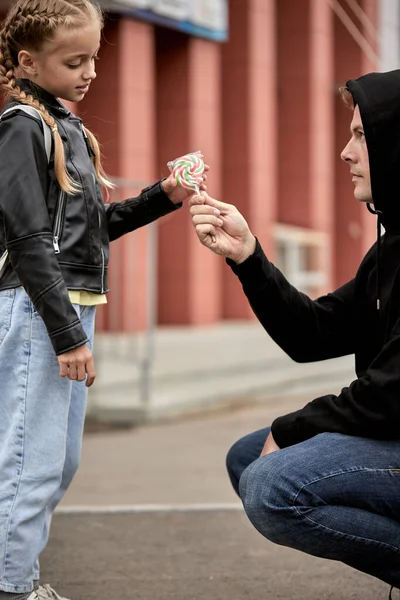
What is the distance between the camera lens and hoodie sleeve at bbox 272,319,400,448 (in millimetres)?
2906

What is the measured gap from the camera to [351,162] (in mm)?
3174

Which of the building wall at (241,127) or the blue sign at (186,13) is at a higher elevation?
the blue sign at (186,13)

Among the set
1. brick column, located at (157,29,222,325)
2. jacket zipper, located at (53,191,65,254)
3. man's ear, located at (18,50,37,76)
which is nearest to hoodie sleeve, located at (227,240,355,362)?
jacket zipper, located at (53,191,65,254)

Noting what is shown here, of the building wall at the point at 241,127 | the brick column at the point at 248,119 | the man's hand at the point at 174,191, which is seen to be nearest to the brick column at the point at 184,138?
the building wall at the point at 241,127

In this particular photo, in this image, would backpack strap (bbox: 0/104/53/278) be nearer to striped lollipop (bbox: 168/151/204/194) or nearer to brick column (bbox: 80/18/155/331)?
striped lollipop (bbox: 168/151/204/194)

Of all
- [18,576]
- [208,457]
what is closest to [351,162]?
[18,576]

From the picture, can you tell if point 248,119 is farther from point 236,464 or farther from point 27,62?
point 27,62

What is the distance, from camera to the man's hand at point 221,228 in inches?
127

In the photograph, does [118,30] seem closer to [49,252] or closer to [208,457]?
[208,457]

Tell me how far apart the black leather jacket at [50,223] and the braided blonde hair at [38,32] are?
39 mm

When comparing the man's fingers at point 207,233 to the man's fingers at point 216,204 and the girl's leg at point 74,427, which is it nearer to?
the man's fingers at point 216,204

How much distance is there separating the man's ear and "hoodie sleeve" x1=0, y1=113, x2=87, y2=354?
20 cm

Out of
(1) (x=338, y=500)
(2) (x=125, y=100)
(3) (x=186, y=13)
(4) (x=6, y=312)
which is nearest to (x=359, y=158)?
(1) (x=338, y=500)

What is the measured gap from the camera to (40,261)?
2967 millimetres
